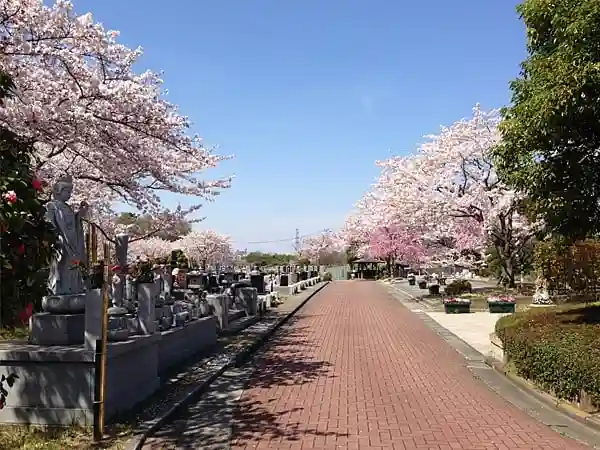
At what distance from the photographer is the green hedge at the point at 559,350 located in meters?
7.36

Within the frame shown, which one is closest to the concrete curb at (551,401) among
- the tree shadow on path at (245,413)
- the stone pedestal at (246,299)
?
the tree shadow on path at (245,413)

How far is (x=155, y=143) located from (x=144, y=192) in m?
2.52

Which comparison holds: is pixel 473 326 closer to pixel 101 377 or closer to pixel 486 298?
pixel 486 298

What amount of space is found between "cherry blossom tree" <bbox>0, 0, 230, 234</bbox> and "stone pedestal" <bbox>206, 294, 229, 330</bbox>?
3.75 meters

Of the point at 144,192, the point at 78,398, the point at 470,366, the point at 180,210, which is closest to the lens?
the point at 78,398

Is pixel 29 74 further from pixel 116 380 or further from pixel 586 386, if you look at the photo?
pixel 586 386

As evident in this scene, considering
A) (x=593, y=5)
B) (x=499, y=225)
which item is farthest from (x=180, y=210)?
(x=499, y=225)

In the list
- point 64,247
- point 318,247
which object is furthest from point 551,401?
point 318,247

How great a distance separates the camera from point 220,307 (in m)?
16.3

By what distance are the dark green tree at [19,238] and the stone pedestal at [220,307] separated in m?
10.7

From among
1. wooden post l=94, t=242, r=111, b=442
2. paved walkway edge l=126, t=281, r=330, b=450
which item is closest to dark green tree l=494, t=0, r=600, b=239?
paved walkway edge l=126, t=281, r=330, b=450

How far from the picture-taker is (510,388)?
9602mm

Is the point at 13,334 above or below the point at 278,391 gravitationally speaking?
above

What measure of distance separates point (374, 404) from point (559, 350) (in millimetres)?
2615
